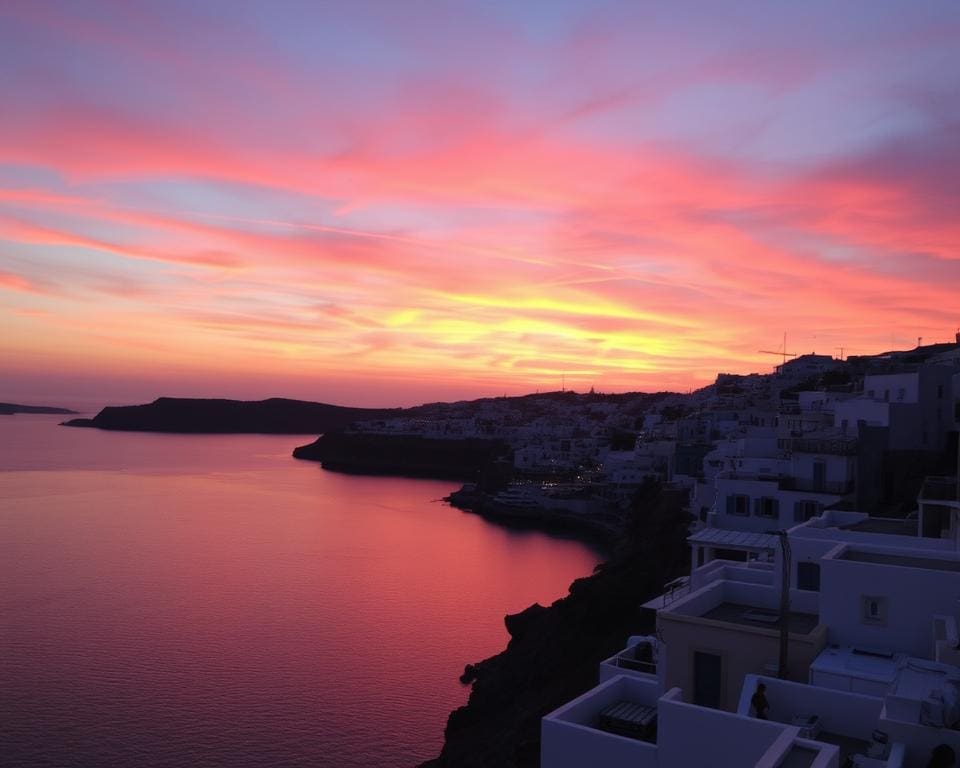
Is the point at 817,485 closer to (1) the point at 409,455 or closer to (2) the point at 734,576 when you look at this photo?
(2) the point at 734,576

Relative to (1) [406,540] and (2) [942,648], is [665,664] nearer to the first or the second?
(2) [942,648]

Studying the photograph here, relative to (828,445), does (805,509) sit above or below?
below

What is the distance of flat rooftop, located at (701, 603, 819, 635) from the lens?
15.1 feet

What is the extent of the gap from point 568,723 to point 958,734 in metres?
1.58

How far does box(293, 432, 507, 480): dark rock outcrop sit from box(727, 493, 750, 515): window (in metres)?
45.5

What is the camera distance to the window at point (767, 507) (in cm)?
1005

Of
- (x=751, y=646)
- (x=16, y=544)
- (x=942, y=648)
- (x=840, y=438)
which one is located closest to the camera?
(x=942, y=648)

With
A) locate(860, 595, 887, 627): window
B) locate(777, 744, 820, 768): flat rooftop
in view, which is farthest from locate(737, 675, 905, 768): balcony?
locate(860, 595, 887, 627): window

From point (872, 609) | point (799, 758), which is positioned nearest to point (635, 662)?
point (872, 609)

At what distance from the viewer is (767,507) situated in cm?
1012

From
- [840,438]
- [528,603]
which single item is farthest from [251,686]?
[840,438]

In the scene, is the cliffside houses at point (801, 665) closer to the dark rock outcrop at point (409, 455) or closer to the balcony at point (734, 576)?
the balcony at point (734, 576)

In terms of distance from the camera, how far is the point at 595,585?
12.2 m

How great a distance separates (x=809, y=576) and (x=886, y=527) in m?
1.75
